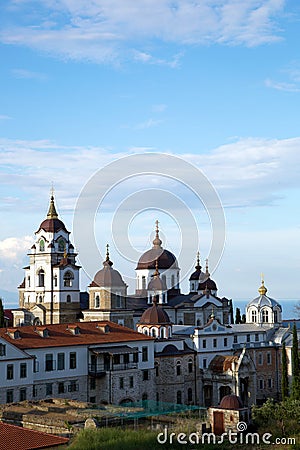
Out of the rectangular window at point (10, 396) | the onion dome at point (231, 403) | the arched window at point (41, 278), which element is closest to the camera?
the onion dome at point (231, 403)

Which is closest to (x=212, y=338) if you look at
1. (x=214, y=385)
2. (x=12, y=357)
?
(x=214, y=385)

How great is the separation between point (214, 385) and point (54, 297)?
17.6 metres

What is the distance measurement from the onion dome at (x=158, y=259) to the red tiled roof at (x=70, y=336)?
20.2 meters

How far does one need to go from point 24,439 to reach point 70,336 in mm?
19844

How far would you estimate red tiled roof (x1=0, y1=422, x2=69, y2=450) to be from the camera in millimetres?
30297

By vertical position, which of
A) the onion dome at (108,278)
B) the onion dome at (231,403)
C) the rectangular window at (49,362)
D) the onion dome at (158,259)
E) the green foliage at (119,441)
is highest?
the onion dome at (158,259)

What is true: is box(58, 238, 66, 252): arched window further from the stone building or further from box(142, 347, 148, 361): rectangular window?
box(142, 347, 148, 361): rectangular window

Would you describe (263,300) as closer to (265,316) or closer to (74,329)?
(265,316)

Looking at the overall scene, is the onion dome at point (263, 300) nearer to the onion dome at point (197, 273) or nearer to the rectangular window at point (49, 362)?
the onion dome at point (197, 273)

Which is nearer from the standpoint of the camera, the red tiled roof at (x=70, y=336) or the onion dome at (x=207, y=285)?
the red tiled roof at (x=70, y=336)

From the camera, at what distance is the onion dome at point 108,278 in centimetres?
6562

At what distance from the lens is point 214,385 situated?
59312 millimetres

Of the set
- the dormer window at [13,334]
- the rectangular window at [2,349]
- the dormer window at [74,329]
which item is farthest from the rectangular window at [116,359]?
the rectangular window at [2,349]

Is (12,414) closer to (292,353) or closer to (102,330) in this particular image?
(102,330)
